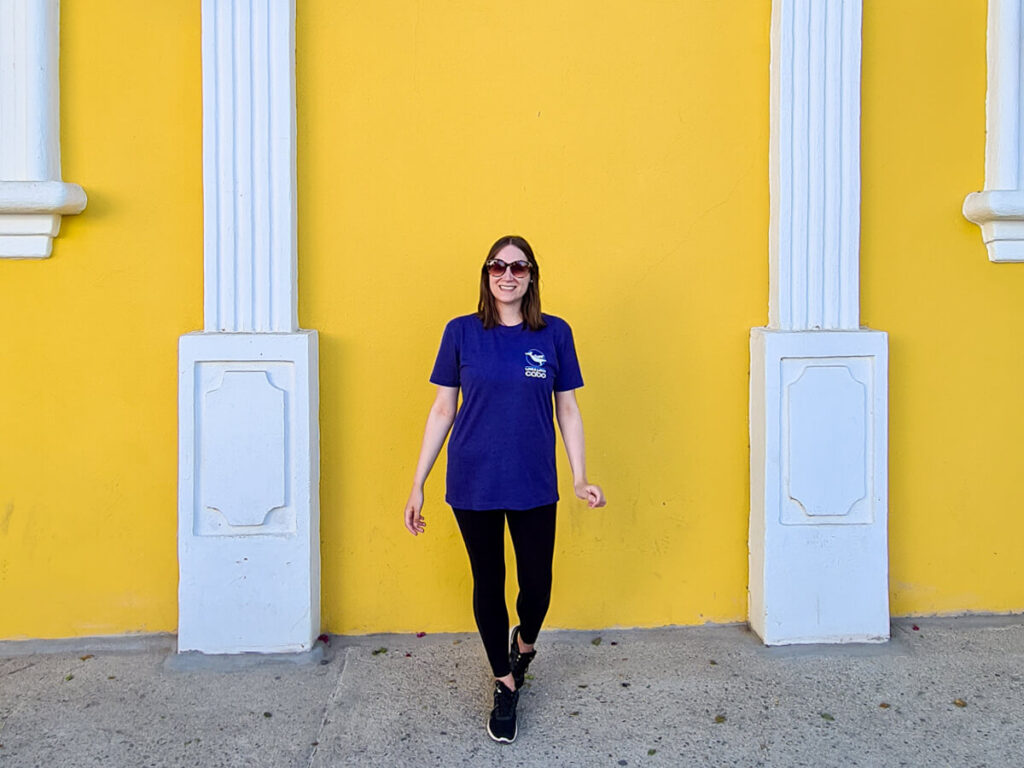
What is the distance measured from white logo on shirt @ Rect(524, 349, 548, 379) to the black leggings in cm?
46

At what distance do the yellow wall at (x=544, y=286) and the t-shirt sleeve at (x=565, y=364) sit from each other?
0.73m

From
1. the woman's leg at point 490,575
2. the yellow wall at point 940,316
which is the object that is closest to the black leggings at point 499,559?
the woman's leg at point 490,575

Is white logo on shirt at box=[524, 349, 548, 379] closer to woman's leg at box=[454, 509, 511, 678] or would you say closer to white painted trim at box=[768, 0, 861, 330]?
woman's leg at box=[454, 509, 511, 678]

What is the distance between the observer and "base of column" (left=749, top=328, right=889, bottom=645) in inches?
151

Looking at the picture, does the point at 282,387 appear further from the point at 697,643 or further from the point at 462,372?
the point at 697,643

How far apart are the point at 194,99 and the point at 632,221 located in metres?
1.90

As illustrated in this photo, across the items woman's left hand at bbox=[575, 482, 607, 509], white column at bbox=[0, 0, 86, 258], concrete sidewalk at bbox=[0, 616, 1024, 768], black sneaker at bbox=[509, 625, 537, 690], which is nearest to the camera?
concrete sidewalk at bbox=[0, 616, 1024, 768]

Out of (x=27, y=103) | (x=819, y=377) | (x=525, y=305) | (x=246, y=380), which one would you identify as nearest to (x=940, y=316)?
(x=819, y=377)

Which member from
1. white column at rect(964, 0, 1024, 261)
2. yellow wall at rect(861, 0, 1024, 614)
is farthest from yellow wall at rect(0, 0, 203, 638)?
white column at rect(964, 0, 1024, 261)

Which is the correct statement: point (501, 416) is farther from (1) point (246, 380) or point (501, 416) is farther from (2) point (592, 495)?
(1) point (246, 380)

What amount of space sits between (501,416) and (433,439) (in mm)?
301

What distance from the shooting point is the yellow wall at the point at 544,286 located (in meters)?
3.81

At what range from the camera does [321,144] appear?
3861 millimetres

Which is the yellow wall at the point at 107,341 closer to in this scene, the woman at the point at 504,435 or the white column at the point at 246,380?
the white column at the point at 246,380
